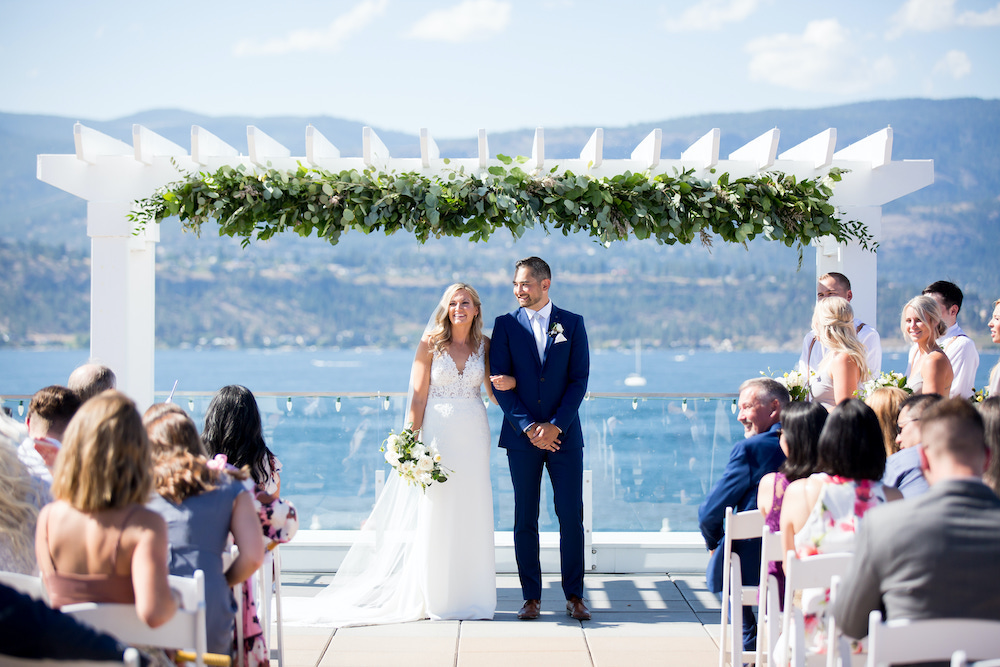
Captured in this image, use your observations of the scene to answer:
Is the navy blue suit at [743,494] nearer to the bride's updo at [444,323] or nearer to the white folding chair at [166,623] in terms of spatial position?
the bride's updo at [444,323]

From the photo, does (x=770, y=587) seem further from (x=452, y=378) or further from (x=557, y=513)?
(x=452, y=378)

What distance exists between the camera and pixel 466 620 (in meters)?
4.29

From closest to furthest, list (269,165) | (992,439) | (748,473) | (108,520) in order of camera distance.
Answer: (108,520), (992,439), (748,473), (269,165)

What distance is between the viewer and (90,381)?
11.2 feet

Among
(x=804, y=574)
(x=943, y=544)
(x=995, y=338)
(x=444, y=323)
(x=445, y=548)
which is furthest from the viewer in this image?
(x=444, y=323)

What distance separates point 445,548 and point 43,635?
2.66 m

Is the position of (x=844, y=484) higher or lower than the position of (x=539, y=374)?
lower

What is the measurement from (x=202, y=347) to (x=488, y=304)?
1194 inches

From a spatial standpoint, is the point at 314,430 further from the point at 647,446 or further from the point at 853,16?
the point at 853,16

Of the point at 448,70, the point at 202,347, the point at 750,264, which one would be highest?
the point at 448,70

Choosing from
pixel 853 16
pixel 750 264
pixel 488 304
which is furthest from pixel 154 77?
pixel 853 16

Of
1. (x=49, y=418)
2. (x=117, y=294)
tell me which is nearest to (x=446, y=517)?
(x=49, y=418)

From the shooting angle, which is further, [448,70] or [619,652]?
[448,70]

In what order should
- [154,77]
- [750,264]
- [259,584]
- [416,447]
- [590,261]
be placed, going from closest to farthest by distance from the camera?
[259,584]
[416,447]
[750,264]
[590,261]
[154,77]
